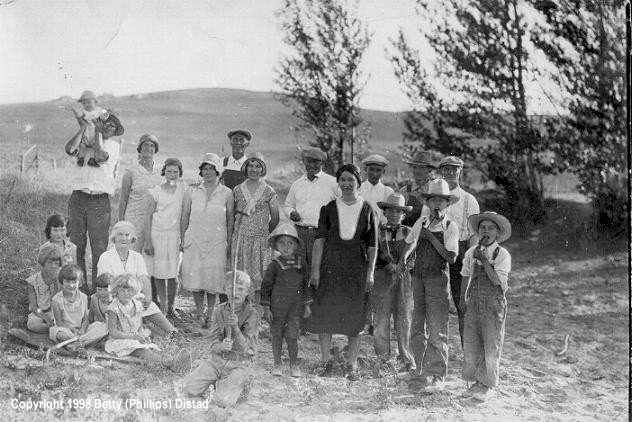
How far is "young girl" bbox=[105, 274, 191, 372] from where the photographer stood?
16.8 ft

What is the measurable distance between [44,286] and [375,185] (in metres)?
3.26

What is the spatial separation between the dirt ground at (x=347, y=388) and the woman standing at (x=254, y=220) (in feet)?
2.57

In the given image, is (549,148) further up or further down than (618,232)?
further up

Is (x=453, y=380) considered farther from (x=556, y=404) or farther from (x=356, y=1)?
(x=356, y=1)

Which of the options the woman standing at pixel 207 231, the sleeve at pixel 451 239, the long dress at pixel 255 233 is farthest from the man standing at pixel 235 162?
the sleeve at pixel 451 239

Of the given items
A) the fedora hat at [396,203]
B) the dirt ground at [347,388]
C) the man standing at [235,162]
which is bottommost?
the dirt ground at [347,388]

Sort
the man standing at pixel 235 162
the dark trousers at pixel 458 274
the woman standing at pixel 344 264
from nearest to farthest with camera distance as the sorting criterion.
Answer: the woman standing at pixel 344 264
the dark trousers at pixel 458 274
the man standing at pixel 235 162

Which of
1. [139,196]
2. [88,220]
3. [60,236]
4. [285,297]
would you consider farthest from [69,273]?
[285,297]

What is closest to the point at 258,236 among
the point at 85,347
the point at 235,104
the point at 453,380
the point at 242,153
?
the point at 242,153

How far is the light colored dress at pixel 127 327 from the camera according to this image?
17.1ft

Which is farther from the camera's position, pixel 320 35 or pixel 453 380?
pixel 320 35

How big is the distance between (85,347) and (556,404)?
13.3 ft

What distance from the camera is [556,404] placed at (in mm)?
5348

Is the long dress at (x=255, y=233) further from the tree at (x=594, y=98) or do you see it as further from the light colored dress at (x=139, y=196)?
the tree at (x=594, y=98)
